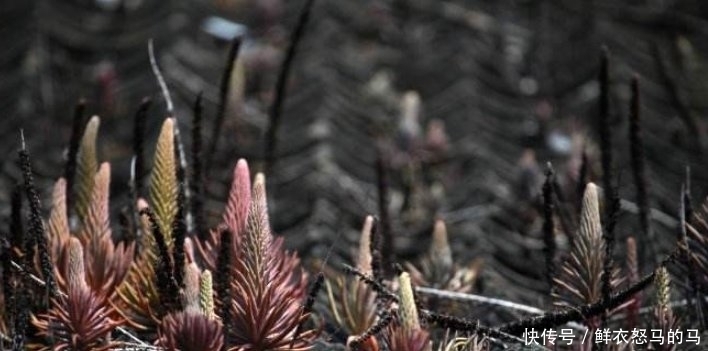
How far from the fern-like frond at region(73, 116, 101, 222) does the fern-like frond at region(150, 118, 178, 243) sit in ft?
1.00

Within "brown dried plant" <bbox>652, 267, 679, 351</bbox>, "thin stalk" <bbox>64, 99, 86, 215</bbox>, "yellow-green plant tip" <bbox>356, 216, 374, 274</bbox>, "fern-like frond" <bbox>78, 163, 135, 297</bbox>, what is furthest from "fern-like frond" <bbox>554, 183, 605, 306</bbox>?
"thin stalk" <bbox>64, 99, 86, 215</bbox>

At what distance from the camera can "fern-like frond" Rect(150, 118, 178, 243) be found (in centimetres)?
306

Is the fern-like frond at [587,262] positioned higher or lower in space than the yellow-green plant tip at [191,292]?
lower

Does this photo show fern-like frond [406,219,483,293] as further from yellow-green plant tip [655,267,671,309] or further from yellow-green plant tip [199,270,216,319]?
yellow-green plant tip [199,270,216,319]

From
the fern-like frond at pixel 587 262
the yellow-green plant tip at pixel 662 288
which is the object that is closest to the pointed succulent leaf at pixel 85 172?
the fern-like frond at pixel 587 262

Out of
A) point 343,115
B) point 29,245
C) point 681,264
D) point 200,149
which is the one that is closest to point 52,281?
point 29,245

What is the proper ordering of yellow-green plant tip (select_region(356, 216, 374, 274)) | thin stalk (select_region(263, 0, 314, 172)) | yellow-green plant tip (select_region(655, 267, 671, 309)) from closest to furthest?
yellow-green plant tip (select_region(655, 267, 671, 309))
yellow-green plant tip (select_region(356, 216, 374, 274))
thin stalk (select_region(263, 0, 314, 172))

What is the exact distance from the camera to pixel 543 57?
613 cm

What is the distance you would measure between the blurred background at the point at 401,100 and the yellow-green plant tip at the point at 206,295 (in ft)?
4.25

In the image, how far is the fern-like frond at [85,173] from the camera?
11.0 feet

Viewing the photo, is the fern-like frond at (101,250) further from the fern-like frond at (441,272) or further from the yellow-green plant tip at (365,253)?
the fern-like frond at (441,272)

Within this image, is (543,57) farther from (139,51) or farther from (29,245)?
(29,245)

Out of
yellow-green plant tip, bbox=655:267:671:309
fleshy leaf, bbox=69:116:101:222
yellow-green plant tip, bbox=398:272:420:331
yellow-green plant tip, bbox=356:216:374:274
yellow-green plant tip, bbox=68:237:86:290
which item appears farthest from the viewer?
fleshy leaf, bbox=69:116:101:222

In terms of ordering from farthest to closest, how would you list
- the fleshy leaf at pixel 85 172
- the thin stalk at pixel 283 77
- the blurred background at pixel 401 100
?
the blurred background at pixel 401 100 < the thin stalk at pixel 283 77 < the fleshy leaf at pixel 85 172
